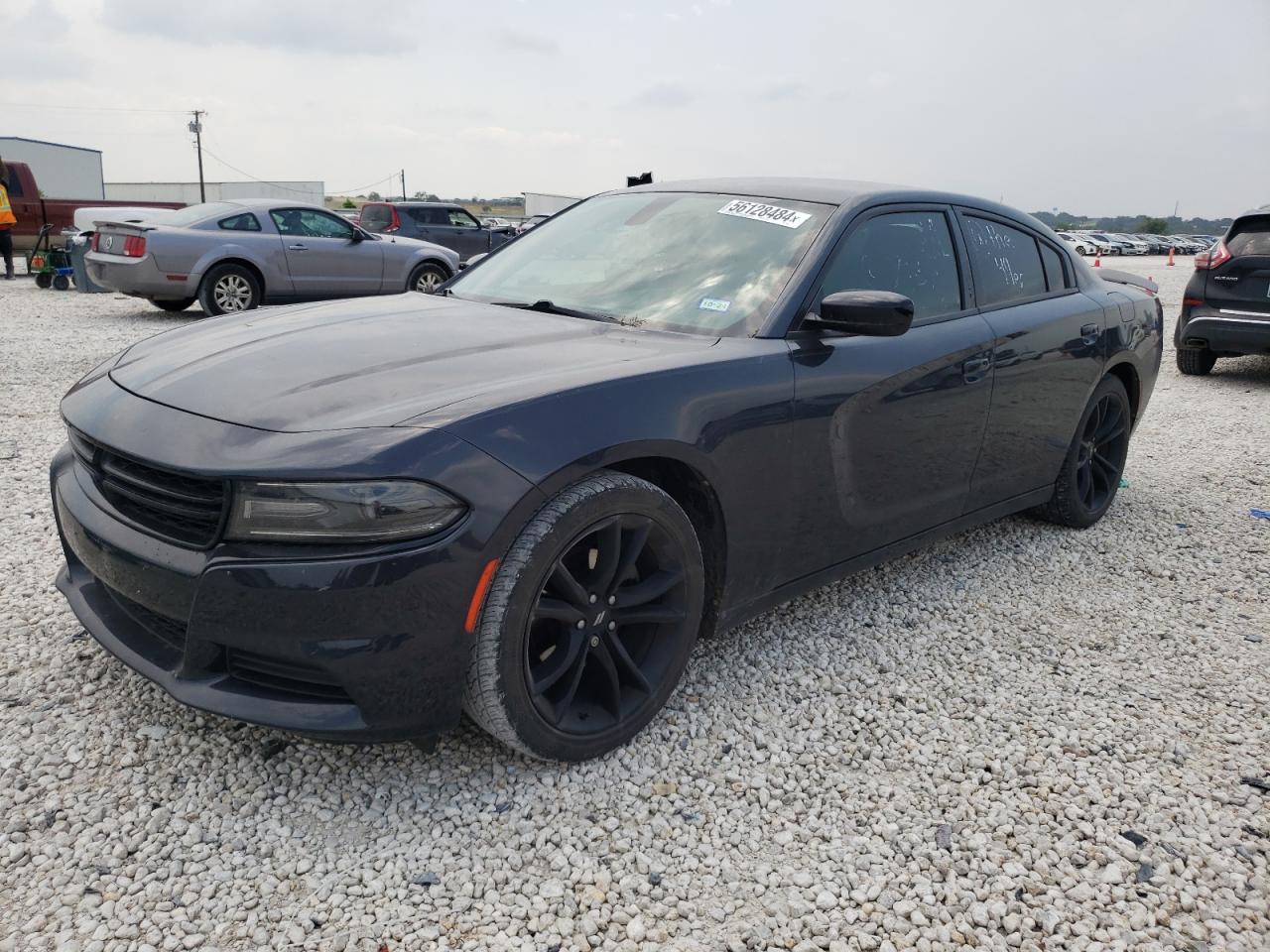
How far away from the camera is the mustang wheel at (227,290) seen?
10664 millimetres

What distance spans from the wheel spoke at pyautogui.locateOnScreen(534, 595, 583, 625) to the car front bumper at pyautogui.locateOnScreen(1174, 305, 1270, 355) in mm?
8474

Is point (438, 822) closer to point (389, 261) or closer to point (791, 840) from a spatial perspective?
→ point (791, 840)

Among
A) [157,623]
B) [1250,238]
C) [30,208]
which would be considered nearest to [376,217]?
[30,208]

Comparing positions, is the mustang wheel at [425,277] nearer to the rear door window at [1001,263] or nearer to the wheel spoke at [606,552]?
the rear door window at [1001,263]

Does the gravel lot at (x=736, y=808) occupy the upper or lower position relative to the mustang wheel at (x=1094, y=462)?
lower

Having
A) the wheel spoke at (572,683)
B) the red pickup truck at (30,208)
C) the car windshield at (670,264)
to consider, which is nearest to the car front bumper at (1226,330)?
the car windshield at (670,264)

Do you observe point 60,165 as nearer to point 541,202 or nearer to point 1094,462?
point 541,202

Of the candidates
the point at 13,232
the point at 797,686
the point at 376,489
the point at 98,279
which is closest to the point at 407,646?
the point at 376,489

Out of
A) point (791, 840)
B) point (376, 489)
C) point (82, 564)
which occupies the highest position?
point (376, 489)

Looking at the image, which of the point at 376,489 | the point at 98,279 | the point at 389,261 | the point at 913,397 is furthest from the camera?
the point at 389,261

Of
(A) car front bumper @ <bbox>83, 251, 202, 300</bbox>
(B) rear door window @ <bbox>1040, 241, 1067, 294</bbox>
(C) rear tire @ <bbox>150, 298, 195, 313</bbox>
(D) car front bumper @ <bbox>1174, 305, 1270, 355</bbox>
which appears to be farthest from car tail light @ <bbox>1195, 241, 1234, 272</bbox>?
(C) rear tire @ <bbox>150, 298, 195, 313</bbox>

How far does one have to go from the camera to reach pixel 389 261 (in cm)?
1216

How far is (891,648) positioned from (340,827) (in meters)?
1.95

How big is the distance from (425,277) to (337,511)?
1129cm
